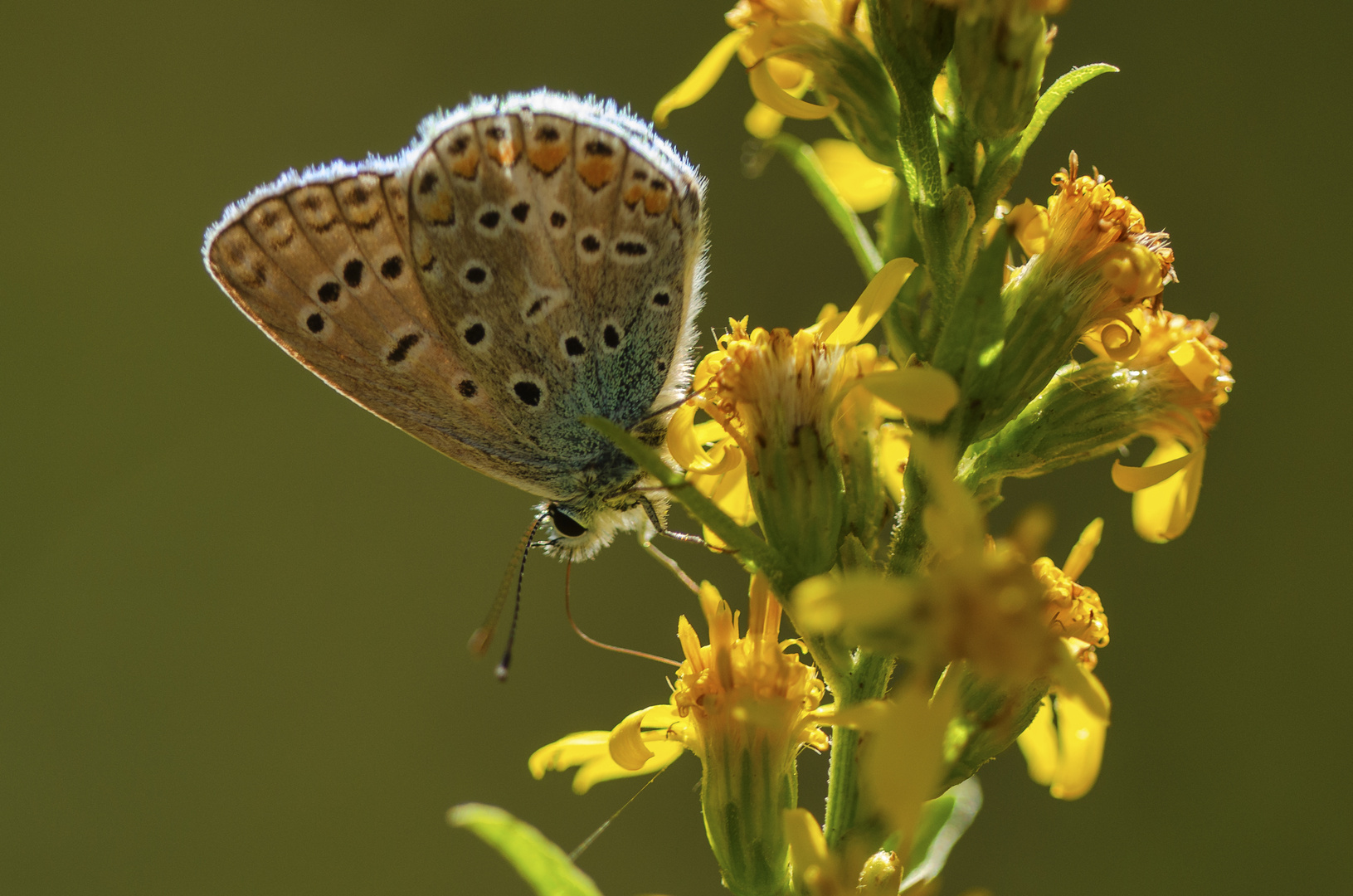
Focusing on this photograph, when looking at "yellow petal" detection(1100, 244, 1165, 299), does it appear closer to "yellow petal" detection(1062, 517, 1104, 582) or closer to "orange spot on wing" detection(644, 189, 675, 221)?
"yellow petal" detection(1062, 517, 1104, 582)

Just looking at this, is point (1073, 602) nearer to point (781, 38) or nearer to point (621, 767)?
point (621, 767)

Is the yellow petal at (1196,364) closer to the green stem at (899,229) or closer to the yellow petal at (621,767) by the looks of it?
the green stem at (899,229)

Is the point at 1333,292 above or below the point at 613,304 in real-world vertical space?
below

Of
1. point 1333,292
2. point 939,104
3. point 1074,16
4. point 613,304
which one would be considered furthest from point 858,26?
point 1333,292

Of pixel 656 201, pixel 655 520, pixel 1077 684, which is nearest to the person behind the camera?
pixel 1077 684

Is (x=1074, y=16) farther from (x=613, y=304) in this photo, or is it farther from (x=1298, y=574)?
(x=613, y=304)

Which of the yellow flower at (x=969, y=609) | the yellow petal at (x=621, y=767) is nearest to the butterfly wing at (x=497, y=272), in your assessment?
the yellow petal at (x=621, y=767)

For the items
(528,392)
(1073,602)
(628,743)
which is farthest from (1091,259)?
(528,392)
